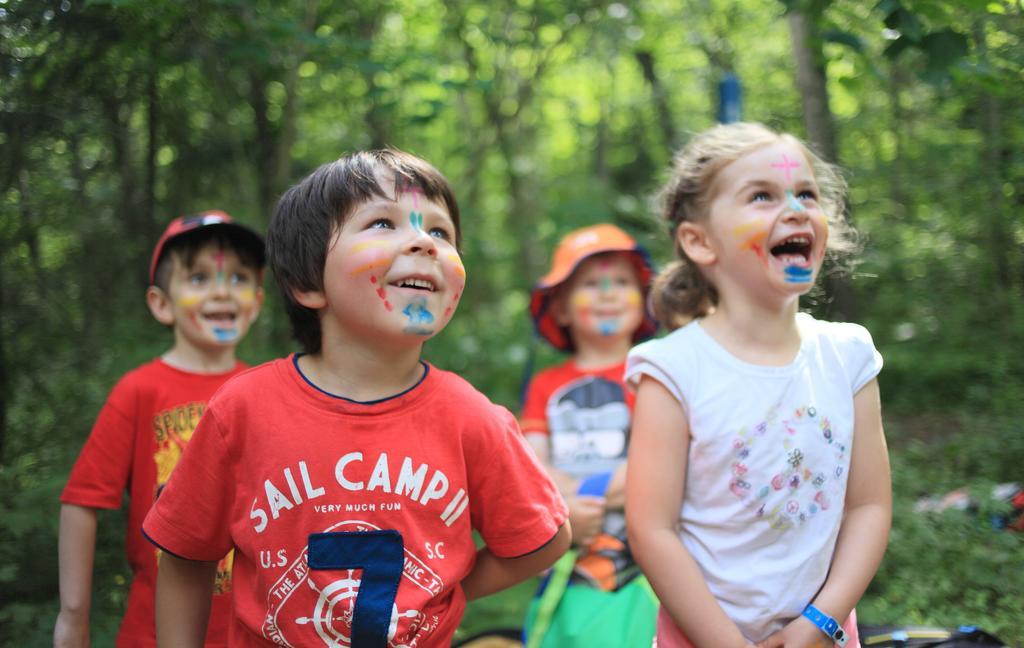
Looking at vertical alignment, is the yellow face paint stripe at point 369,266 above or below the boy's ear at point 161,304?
above

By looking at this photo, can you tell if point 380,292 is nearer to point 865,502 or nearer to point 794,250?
point 794,250

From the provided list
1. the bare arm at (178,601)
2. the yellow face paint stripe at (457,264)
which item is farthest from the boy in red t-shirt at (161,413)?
the yellow face paint stripe at (457,264)

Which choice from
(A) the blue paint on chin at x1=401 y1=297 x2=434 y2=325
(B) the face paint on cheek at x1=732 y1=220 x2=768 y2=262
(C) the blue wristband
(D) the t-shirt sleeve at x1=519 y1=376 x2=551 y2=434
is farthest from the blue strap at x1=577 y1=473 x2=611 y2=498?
(A) the blue paint on chin at x1=401 y1=297 x2=434 y2=325

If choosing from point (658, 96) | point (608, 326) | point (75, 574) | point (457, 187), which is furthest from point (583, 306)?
point (658, 96)

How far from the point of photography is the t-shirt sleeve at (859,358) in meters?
2.19

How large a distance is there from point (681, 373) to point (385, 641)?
973 millimetres

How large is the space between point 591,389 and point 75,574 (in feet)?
6.40

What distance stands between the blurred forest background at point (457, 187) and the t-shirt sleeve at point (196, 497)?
1.34 metres

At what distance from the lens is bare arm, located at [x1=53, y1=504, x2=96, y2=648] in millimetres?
2441

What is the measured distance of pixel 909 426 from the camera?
553 centimetres

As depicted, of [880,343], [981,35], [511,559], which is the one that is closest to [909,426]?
[880,343]

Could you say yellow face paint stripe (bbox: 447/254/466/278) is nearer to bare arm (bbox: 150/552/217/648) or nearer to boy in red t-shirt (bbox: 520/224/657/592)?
bare arm (bbox: 150/552/217/648)

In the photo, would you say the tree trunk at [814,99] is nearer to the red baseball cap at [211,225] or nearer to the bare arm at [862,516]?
the bare arm at [862,516]

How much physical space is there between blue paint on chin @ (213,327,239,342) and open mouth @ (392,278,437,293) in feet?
4.24
